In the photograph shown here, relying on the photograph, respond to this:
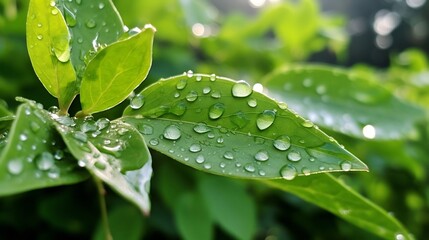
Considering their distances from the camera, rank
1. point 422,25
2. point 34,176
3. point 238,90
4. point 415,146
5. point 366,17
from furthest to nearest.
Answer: point 366,17 < point 422,25 < point 415,146 < point 238,90 < point 34,176

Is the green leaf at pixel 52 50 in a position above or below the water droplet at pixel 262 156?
above

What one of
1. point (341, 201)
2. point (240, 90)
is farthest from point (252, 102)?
point (341, 201)

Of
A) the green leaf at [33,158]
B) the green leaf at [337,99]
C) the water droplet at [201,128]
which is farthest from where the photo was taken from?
the green leaf at [337,99]

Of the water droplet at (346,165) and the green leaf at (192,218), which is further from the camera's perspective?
the green leaf at (192,218)

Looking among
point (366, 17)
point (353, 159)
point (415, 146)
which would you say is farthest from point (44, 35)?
point (366, 17)

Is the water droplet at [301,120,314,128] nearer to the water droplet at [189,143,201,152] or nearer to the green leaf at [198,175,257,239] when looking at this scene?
the water droplet at [189,143,201,152]

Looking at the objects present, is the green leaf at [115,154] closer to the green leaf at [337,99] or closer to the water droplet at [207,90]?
the water droplet at [207,90]

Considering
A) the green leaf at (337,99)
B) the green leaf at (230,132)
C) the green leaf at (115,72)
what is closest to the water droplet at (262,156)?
the green leaf at (230,132)

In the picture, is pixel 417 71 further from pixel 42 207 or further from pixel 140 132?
pixel 140 132

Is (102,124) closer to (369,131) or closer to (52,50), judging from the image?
(52,50)
